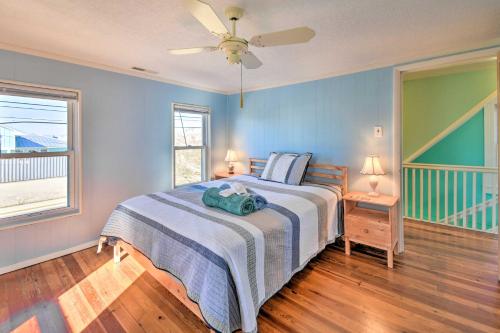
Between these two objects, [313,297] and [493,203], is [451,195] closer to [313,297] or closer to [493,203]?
[493,203]

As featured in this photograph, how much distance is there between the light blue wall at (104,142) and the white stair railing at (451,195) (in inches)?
151

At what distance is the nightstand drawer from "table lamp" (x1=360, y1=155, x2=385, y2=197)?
0.27 meters

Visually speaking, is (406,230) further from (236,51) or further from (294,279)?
(236,51)

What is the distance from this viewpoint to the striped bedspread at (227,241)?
1498 mm

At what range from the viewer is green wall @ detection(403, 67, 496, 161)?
391 centimetres

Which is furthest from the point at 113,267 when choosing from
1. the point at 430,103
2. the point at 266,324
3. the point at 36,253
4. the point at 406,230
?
the point at 430,103

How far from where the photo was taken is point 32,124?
8.80 ft

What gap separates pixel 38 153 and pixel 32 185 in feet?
1.24

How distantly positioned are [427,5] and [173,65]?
8.75 feet

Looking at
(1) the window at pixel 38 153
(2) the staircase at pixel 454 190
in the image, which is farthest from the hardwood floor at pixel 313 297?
(2) the staircase at pixel 454 190

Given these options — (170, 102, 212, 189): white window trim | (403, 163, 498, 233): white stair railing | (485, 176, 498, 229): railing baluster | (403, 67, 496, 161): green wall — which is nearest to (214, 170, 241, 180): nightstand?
(170, 102, 212, 189): white window trim

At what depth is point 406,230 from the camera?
3.59 metres

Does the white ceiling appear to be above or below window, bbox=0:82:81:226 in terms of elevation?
above

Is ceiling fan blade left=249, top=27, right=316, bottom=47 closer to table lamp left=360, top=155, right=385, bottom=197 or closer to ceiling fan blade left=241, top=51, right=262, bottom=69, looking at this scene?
ceiling fan blade left=241, top=51, right=262, bottom=69
